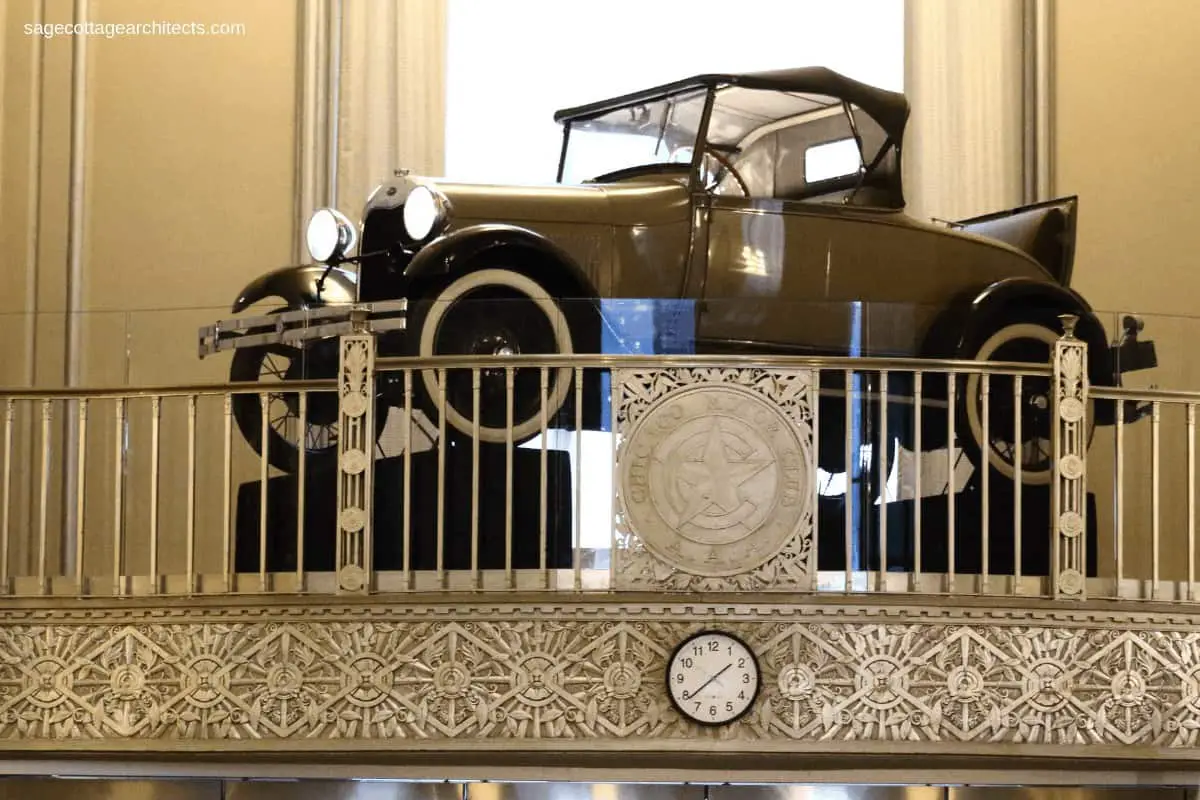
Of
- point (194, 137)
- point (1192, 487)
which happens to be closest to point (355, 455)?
point (1192, 487)

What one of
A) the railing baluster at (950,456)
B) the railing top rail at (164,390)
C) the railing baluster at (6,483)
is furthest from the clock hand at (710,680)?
the railing baluster at (6,483)

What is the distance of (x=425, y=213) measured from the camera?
641 cm

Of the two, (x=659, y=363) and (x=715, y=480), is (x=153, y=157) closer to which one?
(x=659, y=363)

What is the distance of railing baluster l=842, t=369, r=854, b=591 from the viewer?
560 cm

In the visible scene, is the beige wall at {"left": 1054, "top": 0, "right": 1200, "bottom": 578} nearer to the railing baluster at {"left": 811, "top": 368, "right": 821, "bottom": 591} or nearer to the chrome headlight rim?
the railing baluster at {"left": 811, "top": 368, "right": 821, "bottom": 591}

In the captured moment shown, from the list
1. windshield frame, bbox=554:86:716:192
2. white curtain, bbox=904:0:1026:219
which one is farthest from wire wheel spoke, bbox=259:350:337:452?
white curtain, bbox=904:0:1026:219

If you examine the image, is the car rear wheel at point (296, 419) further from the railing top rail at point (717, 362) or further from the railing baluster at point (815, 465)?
the railing baluster at point (815, 465)

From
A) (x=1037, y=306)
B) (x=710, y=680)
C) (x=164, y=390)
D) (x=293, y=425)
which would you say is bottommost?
(x=710, y=680)

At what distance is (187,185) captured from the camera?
29.5 ft

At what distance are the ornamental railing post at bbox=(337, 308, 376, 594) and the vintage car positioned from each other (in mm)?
116

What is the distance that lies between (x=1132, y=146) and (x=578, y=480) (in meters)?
4.62

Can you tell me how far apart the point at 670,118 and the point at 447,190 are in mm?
1123

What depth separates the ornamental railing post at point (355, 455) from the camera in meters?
5.65

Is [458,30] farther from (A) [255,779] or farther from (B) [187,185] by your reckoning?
(A) [255,779]
